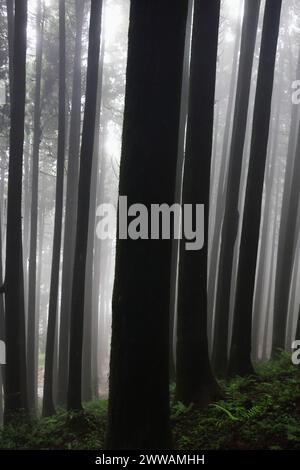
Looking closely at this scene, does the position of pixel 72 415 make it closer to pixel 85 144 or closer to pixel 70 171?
pixel 85 144

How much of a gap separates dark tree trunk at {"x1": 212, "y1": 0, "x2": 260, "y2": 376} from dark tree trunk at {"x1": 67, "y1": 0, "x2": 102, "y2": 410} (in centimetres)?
272

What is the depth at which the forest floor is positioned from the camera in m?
5.20

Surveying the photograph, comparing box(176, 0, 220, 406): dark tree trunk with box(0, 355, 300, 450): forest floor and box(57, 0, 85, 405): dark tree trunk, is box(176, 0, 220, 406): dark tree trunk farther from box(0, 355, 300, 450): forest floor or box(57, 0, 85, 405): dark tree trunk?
box(57, 0, 85, 405): dark tree trunk

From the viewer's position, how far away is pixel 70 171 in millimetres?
12688

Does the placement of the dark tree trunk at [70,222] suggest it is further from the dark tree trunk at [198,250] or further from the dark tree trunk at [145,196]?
the dark tree trunk at [145,196]

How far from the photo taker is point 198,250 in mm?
6551

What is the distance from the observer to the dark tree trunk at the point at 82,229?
7.52 m

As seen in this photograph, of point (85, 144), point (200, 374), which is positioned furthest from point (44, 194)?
point (200, 374)

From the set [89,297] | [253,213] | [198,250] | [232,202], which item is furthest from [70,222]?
[198,250]

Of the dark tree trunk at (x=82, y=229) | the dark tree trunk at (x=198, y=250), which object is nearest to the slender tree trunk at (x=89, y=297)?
the dark tree trunk at (x=82, y=229)

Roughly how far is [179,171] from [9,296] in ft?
15.0

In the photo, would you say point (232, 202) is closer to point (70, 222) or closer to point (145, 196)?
point (145, 196)

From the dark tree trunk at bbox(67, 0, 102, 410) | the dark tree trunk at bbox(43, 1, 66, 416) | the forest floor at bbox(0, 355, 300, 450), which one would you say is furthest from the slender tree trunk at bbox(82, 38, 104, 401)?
the dark tree trunk at bbox(67, 0, 102, 410)

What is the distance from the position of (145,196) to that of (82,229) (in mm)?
3332
